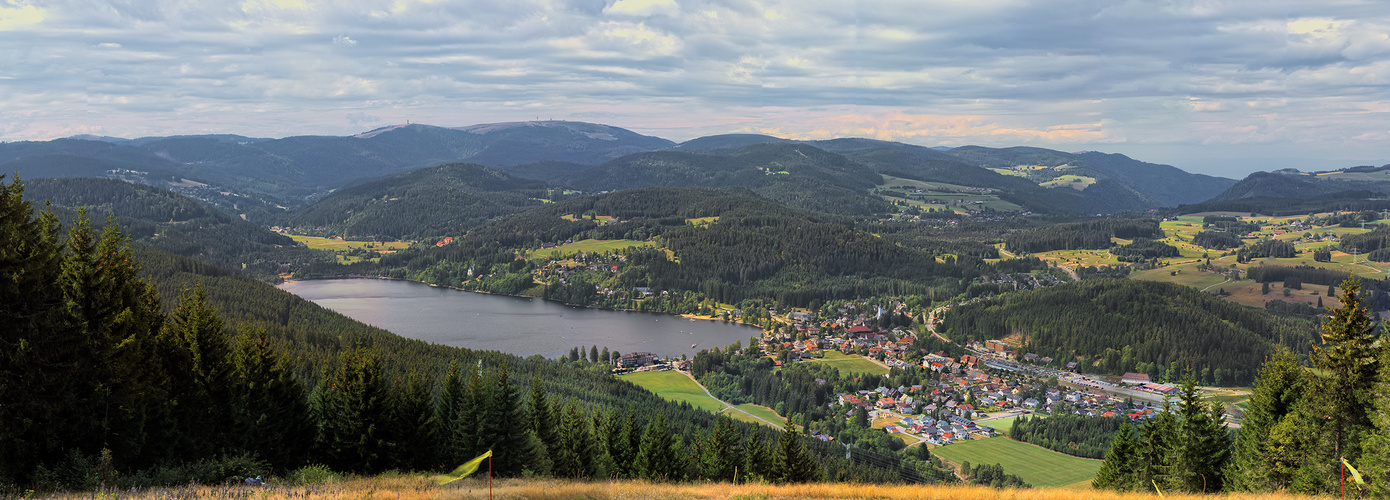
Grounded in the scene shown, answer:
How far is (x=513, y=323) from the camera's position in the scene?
126500 mm

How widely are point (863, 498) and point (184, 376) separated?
71.3ft

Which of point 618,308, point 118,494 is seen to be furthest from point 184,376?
point 618,308

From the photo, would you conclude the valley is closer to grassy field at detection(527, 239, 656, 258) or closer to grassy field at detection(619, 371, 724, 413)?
grassy field at detection(619, 371, 724, 413)

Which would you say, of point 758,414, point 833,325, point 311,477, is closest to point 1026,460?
point 758,414

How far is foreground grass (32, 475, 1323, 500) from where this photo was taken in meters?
17.6

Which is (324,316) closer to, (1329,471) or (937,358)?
(937,358)

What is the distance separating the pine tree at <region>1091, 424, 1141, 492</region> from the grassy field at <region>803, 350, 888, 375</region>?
54501 millimetres

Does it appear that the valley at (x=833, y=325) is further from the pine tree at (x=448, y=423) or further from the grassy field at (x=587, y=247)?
the grassy field at (x=587, y=247)

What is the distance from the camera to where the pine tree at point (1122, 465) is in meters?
34.5

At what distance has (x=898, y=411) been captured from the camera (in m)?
75.4

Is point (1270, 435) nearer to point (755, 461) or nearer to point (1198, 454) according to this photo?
point (1198, 454)

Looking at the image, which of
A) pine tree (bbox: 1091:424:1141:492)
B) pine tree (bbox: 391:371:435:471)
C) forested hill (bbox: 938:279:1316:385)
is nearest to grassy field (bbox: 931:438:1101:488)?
pine tree (bbox: 1091:424:1141:492)

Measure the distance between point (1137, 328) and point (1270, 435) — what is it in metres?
86.5

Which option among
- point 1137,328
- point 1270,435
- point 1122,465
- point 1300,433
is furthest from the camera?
point 1137,328
